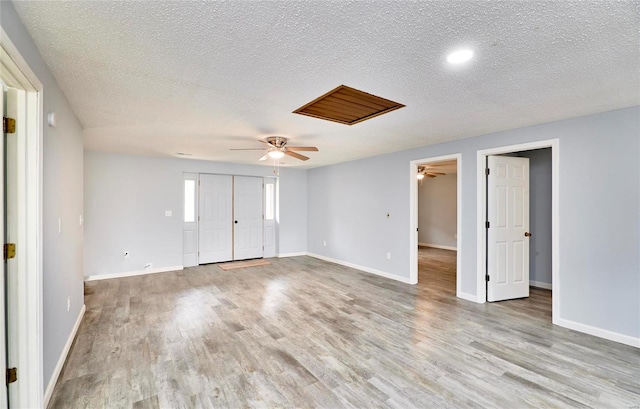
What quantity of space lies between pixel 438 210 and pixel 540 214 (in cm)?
434

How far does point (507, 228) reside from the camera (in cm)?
410

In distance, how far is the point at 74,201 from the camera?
10.00 ft

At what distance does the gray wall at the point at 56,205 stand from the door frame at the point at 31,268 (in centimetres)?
25

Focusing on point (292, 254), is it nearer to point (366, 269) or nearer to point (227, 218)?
point (227, 218)

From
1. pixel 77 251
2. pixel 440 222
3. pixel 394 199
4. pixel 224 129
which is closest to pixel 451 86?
pixel 224 129

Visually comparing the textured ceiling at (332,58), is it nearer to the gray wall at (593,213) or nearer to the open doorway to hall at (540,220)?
the gray wall at (593,213)

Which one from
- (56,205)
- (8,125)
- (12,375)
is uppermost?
(8,125)

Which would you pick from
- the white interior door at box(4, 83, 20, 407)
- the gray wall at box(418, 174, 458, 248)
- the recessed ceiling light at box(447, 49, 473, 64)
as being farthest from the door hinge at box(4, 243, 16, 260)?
the gray wall at box(418, 174, 458, 248)

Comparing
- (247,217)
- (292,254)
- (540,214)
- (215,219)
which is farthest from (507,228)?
(215,219)

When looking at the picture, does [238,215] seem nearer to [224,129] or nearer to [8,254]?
[224,129]

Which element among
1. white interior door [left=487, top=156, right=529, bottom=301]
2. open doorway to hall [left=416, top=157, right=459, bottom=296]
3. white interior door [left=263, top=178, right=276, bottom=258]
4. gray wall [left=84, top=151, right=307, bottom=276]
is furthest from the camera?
open doorway to hall [left=416, top=157, right=459, bottom=296]

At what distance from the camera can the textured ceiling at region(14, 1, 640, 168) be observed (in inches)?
57.2

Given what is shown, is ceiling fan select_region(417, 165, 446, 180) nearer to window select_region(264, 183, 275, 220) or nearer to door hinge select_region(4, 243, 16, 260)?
window select_region(264, 183, 275, 220)

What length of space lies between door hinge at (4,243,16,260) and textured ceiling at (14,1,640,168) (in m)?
1.21
